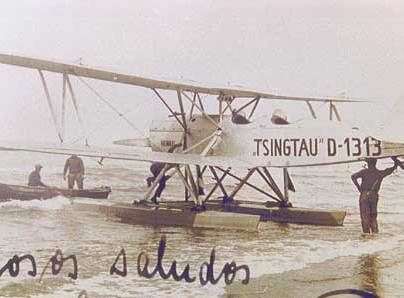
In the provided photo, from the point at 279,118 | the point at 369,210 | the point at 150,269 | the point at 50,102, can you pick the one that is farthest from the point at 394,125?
the point at 50,102

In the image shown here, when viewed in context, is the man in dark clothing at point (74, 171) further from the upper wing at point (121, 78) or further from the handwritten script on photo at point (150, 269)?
the handwritten script on photo at point (150, 269)

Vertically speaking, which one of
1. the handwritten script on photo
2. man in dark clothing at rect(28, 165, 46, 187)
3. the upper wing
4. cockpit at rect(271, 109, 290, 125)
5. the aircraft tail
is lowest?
the handwritten script on photo

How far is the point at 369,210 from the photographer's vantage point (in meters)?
2.43

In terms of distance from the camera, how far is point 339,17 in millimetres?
2170

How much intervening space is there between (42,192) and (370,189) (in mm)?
1557

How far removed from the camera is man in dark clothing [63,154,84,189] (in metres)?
2.67

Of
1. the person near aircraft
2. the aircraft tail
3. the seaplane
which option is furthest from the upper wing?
the person near aircraft

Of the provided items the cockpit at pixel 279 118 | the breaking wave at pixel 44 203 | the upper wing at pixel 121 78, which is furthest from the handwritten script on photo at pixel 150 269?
the cockpit at pixel 279 118

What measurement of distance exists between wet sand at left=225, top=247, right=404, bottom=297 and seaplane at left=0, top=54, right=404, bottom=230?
0.51m

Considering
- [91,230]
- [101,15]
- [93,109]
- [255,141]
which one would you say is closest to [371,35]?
[255,141]

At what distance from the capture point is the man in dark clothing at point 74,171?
2666 mm

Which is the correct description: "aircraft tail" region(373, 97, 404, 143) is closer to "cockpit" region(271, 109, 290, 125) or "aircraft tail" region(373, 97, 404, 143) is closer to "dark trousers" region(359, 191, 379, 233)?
"dark trousers" region(359, 191, 379, 233)

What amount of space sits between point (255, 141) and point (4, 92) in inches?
45.6

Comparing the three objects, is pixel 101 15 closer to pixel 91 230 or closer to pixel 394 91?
pixel 91 230
